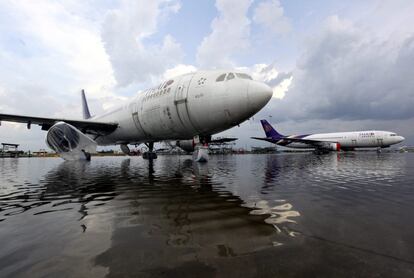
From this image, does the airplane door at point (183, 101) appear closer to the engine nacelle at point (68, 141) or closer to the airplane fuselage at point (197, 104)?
the airplane fuselage at point (197, 104)

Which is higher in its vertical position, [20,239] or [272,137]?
[272,137]

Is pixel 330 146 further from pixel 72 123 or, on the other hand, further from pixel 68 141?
pixel 68 141

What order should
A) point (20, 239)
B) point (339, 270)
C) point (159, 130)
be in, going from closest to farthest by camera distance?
→ point (339, 270)
point (20, 239)
point (159, 130)

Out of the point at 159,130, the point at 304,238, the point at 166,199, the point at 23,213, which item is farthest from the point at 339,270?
the point at 159,130

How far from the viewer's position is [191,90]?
13.2 m

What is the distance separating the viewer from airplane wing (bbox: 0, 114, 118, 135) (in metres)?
17.5

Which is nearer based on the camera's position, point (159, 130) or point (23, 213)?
point (23, 213)

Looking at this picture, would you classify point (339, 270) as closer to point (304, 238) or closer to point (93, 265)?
point (304, 238)

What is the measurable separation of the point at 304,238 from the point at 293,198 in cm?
247

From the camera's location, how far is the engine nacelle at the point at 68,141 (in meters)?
16.0

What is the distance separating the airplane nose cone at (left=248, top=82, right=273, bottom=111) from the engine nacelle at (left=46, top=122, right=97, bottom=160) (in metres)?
10.5

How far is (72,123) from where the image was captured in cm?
1898

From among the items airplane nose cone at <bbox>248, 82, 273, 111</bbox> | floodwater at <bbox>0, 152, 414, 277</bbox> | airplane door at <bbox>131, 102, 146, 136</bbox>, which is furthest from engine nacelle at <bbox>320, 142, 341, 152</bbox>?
floodwater at <bbox>0, 152, 414, 277</bbox>

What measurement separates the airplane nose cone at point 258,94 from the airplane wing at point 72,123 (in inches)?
507
